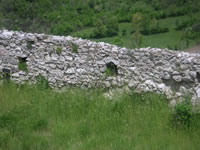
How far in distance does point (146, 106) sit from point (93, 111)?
3.34ft

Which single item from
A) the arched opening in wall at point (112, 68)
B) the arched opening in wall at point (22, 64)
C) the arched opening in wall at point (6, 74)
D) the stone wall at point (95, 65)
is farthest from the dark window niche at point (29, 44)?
the arched opening in wall at point (112, 68)

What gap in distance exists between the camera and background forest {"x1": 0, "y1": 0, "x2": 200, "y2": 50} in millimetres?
11000

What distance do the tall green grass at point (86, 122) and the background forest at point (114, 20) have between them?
5.66 metres

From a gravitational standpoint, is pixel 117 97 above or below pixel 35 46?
below

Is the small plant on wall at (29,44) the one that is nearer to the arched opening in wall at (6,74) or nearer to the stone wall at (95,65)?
the stone wall at (95,65)

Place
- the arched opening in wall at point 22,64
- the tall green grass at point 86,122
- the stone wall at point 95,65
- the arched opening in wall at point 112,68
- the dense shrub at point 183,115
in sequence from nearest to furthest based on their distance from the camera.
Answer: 1. the tall green grass at point 86,122
2. the dense shrub at point 183,115
3. the stone wall at point 95,65
4. the arched opening in wall at point 112,68
5. the arched opening in wall at point 22,64

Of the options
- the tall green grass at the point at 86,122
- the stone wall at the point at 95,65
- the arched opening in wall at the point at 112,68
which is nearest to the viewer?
the tall green grass at the point at 86,122

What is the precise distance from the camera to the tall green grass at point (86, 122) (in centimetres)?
369

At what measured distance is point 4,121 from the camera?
4160mm

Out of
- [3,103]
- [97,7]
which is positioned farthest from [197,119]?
[97,7]

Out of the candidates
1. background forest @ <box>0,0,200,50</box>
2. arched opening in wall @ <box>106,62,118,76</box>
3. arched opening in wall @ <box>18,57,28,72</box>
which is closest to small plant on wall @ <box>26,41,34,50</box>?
arched opening in wall @ <box>18,57,28,72</box>

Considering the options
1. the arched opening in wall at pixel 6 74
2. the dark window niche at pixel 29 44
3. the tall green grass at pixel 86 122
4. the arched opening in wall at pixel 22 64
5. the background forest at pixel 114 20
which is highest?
the background forest at pixel 114 20

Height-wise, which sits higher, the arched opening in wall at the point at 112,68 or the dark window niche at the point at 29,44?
the dark window niche at the point at 29,44

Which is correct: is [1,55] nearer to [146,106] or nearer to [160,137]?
[146,106]
